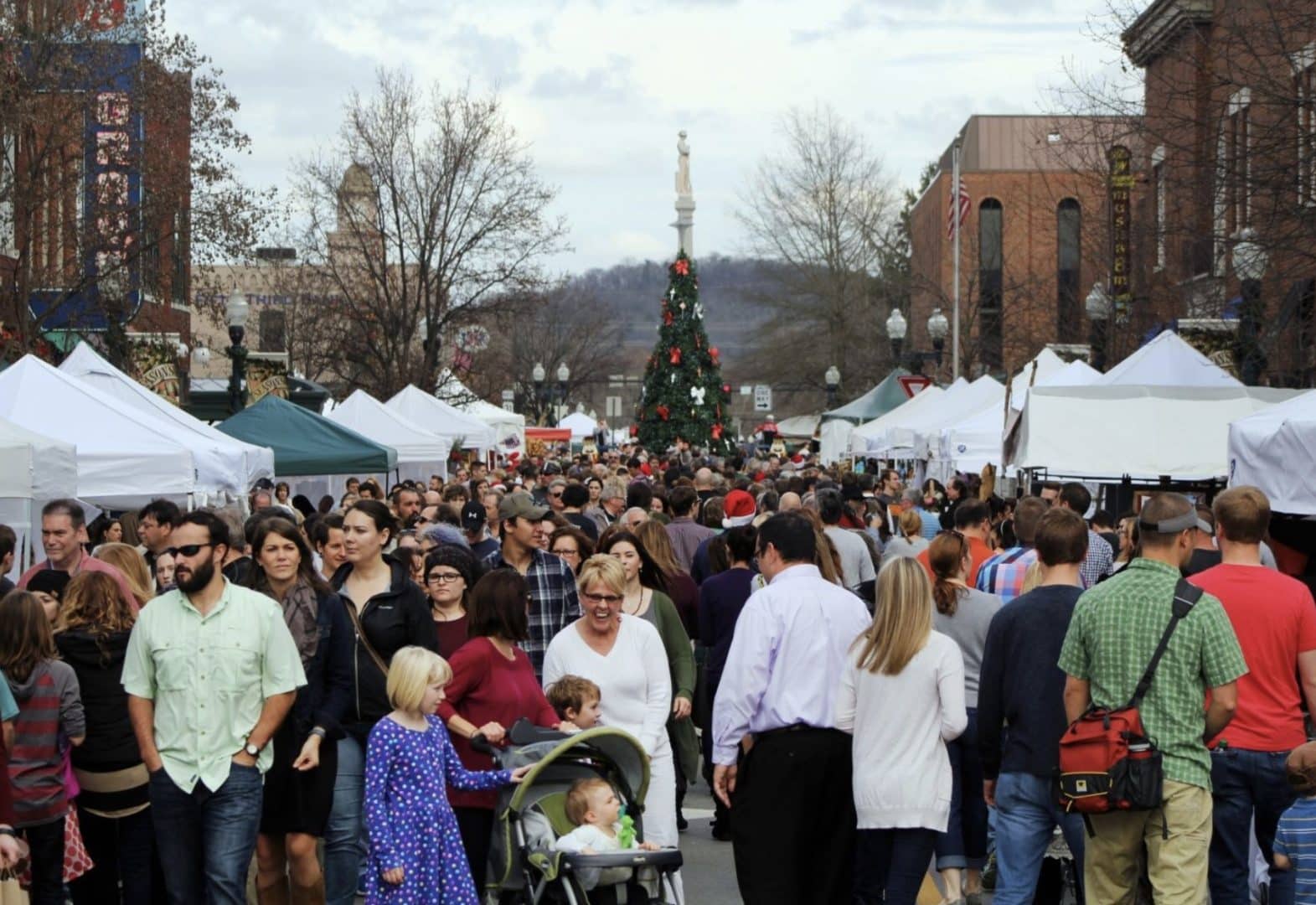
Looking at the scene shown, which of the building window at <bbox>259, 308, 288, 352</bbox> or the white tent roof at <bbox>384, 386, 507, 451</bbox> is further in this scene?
the building window at <bbox>259, 308, 288, 352</bbox>

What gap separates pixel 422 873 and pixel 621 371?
428 ft

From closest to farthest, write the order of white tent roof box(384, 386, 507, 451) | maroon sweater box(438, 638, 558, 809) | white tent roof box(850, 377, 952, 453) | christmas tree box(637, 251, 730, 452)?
maroon sweater box(438, 638, 558, 809) < white tent roof box(850, 377, 952, 453) < white tent roof box(384, 386, 507, 451) < christmas tree box(637, 251, 730, 452)

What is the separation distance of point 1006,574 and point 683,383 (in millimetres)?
43798

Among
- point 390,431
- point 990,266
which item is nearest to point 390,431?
point 390,431

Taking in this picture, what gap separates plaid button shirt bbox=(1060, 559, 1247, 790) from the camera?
6.92m

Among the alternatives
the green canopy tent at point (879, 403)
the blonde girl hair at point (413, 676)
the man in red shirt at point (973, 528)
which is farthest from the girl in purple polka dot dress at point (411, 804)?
the green canopy tent at point (879, 403)

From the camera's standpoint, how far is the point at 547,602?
1037 centimetres

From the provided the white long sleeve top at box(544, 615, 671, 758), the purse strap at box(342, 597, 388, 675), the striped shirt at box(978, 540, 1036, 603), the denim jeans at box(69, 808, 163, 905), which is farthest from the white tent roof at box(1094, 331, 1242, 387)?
the denim jeans at box(69, 808, 163, 905)

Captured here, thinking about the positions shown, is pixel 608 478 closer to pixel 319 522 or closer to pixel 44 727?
pixel 319 522

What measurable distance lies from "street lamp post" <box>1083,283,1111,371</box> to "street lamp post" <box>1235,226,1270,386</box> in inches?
221

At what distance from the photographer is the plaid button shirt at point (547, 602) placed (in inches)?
402

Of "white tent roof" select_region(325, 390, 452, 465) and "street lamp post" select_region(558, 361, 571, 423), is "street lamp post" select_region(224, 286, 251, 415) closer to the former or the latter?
"white tent roof" select_region(325, 390, 452, 465)

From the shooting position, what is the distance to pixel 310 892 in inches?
321

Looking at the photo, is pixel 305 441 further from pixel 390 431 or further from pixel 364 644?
pixel 364 644
